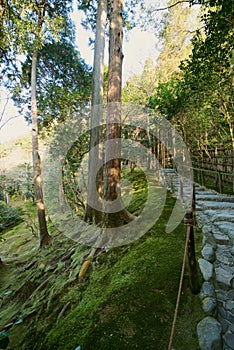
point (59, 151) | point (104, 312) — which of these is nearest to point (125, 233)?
point (104, 312)

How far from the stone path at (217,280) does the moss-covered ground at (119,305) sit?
0.12m

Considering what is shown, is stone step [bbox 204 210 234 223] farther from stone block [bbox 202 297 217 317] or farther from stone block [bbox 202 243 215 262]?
stone block [bbox 202 297 217 317]

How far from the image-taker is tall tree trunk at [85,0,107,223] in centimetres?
599

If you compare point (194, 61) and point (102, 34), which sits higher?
point (102, 34)

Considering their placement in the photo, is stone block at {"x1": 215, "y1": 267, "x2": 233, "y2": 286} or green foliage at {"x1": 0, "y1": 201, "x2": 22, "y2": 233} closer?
stone block at {"x1": 215, "y1": 267, "x2": 233, "y2": 286}

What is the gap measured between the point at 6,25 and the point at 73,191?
23.8ft

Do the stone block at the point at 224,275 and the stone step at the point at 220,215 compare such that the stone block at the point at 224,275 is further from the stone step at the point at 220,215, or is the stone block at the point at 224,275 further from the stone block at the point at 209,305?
the stone step at the point at 220,215

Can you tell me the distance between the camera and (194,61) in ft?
17.8

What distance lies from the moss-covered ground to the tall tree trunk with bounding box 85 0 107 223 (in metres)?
1.93

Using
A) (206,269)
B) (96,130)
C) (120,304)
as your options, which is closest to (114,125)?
(96,130)

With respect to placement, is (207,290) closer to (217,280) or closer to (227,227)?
(217,280)

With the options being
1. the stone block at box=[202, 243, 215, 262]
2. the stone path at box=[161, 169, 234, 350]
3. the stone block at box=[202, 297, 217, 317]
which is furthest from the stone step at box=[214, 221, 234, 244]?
the stone block at box=[202, 297, 217, 317]

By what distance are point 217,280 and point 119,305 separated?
1.33 meters

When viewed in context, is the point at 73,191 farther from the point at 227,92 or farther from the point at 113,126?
the point at 227,92
